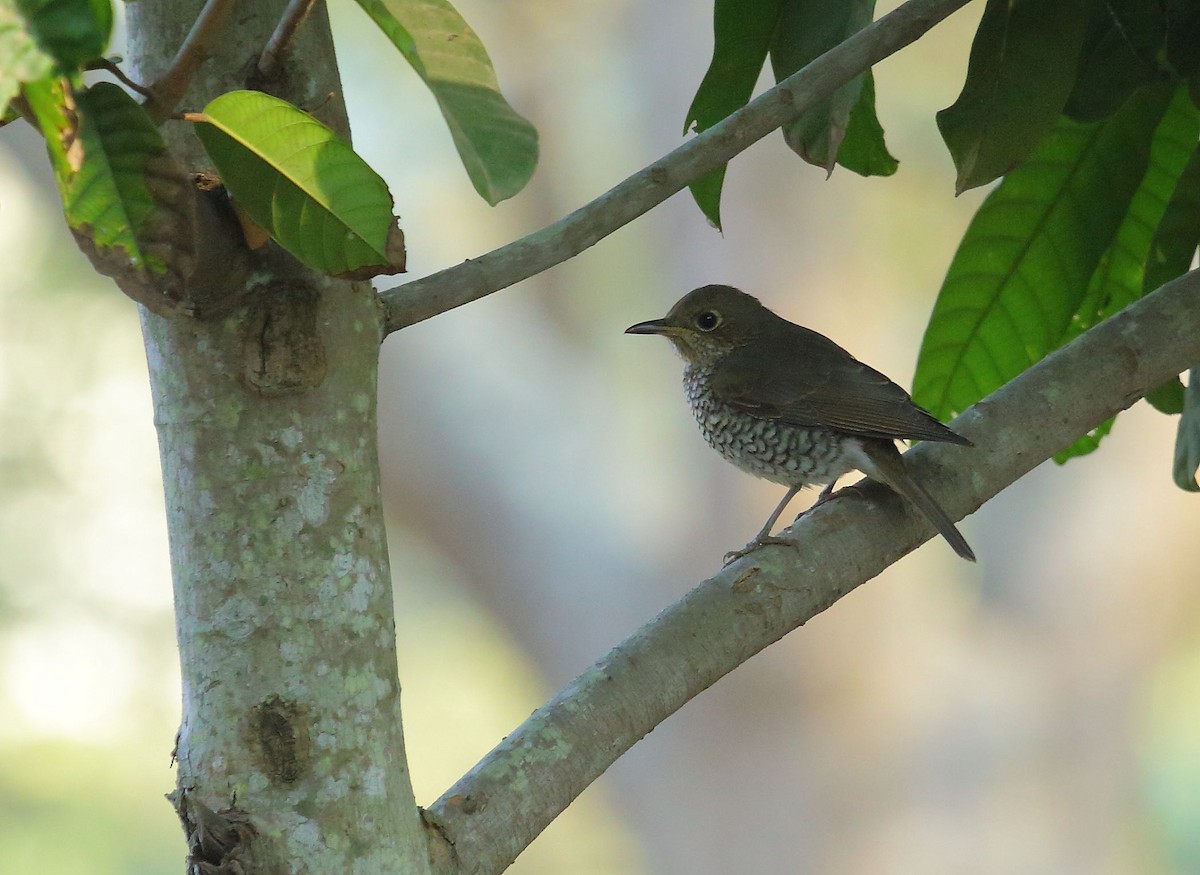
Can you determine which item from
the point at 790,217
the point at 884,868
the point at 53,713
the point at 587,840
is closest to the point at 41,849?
the point at 53,713

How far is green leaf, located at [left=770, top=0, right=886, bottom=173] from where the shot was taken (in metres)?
1.87

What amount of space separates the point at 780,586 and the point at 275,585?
666mm

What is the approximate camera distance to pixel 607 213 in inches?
59.4

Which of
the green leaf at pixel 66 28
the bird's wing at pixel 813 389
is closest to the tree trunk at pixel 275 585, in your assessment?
the green leaf at pixel 66 28

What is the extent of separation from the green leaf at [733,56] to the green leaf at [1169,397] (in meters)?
0.97

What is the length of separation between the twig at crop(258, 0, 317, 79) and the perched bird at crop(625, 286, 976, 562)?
144cm

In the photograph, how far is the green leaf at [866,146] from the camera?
2170 mm

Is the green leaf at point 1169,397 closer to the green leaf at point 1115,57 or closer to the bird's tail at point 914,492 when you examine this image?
the bird's tail at point 914,492

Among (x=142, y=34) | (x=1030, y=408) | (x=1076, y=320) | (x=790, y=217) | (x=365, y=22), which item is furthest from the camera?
(x=365, y=22)

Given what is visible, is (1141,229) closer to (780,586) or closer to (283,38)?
(780,586)

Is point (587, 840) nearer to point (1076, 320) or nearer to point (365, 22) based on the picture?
point (365, 22)

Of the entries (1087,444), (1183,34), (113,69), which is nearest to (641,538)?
(1087,444)

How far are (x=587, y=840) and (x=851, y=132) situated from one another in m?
6.31

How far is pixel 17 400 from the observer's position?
741cm
